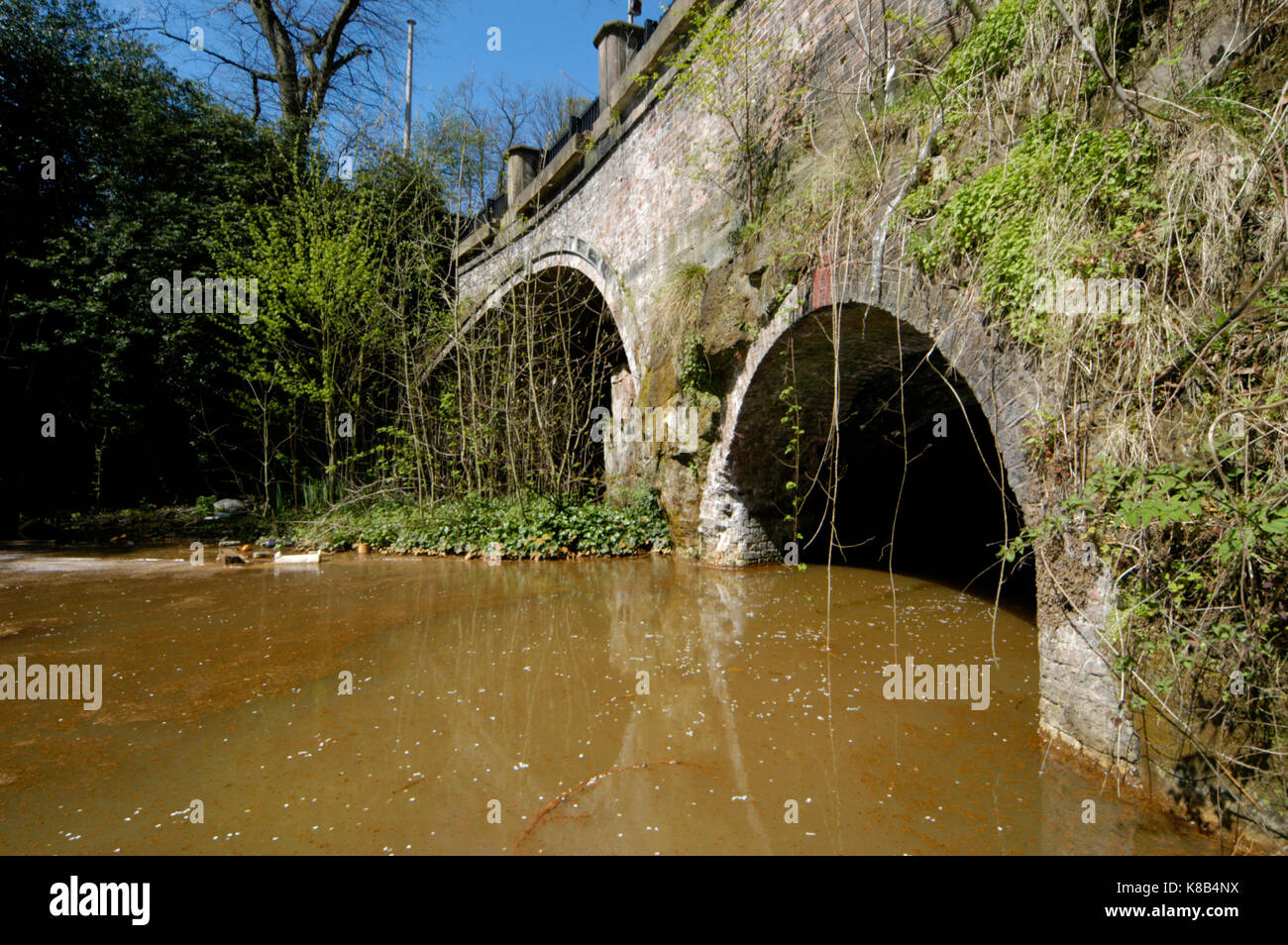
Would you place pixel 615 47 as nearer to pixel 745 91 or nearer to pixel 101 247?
pixel 745 91

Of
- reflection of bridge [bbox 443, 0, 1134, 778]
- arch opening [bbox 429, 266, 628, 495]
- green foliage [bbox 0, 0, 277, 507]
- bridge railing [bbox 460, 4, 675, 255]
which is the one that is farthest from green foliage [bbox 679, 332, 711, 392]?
green foliage [bbox 0, 0, 277, 507]

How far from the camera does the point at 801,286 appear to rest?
16.1 feet

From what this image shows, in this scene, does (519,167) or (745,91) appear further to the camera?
(519,167)

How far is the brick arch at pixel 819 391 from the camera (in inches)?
116

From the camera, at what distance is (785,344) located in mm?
5324

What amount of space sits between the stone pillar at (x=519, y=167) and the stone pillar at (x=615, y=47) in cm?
261

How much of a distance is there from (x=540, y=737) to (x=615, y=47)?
28.4 feet

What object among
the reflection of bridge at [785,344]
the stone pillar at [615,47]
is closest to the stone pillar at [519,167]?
the reflection of bridge at [785,344]

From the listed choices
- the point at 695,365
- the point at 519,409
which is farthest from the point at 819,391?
the point at 519,409

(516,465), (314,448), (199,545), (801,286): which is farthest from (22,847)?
(314,448)

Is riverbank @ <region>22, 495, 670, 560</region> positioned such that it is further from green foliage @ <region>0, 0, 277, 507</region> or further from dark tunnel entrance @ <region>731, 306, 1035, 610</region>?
dark tunnel entrance @ <region>731, 306, 1035, 610</region>

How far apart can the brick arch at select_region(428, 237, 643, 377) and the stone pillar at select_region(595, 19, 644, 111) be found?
1876mm

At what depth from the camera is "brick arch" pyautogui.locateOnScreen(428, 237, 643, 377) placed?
315 inches

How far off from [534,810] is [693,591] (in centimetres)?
349
